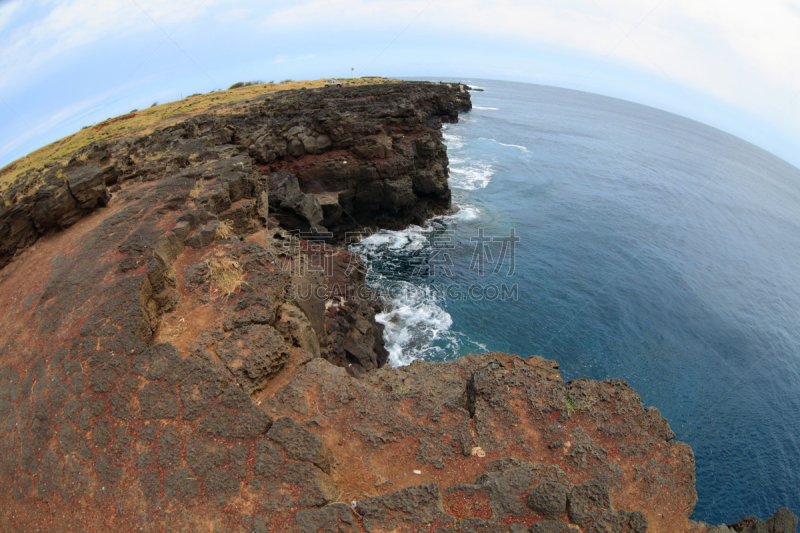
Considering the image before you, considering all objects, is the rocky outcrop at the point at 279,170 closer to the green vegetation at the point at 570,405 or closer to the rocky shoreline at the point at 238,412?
the rocky shoreline at the point at 238,412

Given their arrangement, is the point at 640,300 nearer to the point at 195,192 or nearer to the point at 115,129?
the point at 195,192

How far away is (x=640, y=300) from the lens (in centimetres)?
2862

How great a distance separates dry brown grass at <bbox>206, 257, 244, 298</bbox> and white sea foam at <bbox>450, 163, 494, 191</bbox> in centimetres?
4071

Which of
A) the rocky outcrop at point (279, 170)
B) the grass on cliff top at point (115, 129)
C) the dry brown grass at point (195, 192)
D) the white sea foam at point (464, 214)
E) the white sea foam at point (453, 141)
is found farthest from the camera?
the white sea foam at point (453, 141)

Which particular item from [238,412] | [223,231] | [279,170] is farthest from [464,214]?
[238,412]

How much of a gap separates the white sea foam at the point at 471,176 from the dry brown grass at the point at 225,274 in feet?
134

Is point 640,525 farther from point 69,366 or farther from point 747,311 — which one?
point 747,311

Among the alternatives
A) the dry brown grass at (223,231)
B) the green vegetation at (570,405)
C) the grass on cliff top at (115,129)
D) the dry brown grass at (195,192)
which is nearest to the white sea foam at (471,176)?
the grass on cliff top at (115,129)

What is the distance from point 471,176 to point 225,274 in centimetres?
4763

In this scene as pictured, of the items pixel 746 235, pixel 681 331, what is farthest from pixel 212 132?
pixel 746 235

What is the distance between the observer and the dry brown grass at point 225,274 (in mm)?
12250

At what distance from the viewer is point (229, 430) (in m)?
7.95

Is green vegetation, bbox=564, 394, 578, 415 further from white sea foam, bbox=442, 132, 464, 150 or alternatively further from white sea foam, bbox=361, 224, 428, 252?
white sea foam, bbox=442, 132, 464, 150

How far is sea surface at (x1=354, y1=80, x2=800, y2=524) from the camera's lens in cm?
1923
